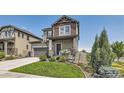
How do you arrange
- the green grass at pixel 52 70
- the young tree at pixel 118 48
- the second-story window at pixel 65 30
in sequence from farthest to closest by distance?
the second-story window at pixel 65 30
the green grass at pixel 52 70
the young tree at pixel 118 48

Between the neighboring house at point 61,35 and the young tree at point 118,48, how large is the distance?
1.06m

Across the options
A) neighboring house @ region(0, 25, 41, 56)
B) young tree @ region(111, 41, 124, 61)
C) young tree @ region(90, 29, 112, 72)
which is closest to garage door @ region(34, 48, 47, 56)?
neighboring house @ region(0, 25, 41, 56)

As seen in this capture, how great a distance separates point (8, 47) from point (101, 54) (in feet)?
9.17

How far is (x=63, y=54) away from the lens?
21.8ft

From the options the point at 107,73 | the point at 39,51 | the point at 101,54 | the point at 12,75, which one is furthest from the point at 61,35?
the point at 12,75

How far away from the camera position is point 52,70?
644 centimetres

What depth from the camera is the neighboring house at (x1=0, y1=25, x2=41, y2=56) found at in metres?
6.71

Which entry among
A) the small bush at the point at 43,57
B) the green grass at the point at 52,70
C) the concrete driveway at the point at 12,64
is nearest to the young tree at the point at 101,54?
the green grass at the point at 52,70

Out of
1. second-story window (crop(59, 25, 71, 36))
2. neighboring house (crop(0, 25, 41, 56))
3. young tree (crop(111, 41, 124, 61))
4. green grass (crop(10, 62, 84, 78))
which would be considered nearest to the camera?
young tree (crop(111, 41, 124, 61))

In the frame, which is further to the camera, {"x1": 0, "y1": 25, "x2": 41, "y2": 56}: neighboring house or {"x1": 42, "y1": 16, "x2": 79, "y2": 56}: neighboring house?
{"x1": 0, "y1": 25, "x2": 41, "y2": 56}: neighboring house

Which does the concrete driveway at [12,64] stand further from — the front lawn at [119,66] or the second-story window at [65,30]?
the front lawn at [119,66]

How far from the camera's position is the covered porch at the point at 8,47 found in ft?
22.1

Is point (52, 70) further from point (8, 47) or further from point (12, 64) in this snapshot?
point (8, 47)

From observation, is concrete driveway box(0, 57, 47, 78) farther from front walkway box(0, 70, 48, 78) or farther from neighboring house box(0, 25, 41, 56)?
neighboring house box(0, 25, 41, 56)
